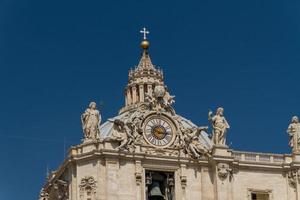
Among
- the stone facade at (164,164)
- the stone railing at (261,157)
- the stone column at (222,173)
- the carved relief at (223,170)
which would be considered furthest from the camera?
the stone railing at (261,157)

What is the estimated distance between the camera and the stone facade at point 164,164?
8044 cm

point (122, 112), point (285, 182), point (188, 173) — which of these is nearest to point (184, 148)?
point (188, 173)

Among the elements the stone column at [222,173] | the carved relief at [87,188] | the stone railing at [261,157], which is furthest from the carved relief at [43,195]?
the stone railing at [261,157]

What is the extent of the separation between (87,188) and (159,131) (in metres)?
6.19

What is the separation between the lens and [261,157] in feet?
277

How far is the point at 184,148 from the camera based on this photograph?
82812 millimetres

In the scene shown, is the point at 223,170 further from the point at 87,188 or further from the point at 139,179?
the point at 87,188

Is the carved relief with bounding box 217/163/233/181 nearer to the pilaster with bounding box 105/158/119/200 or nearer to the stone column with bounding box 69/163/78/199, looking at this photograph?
the pilaster with bounding box 105/158/119/200

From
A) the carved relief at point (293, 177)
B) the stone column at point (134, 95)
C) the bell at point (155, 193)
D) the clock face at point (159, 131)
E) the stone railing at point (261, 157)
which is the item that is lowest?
the bell at point (155, 193)

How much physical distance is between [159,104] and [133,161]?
451cm

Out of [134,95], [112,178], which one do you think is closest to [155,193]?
[112,178]

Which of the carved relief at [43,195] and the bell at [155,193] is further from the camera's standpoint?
the carved relief at [43,195]

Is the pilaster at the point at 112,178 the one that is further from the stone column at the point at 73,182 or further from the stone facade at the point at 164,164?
the stone column at the point at 73,182

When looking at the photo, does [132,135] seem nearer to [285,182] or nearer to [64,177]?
[64,177]
